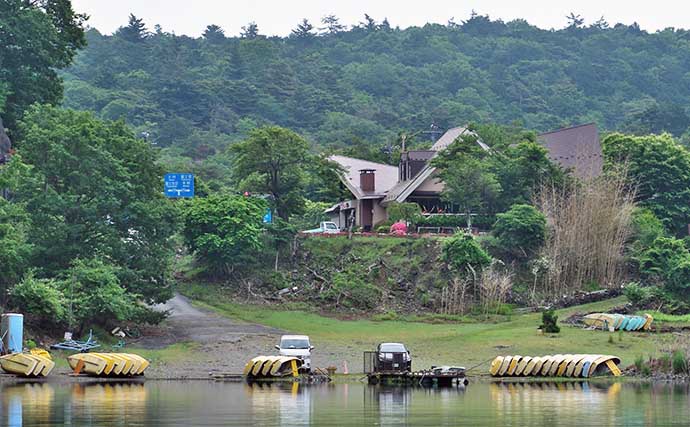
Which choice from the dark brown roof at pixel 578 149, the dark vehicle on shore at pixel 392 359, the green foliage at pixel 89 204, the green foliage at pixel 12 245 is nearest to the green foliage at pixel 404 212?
the dark brown roof at pixel 578 149

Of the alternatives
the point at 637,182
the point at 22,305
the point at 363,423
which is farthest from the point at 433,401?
the point at 637,182

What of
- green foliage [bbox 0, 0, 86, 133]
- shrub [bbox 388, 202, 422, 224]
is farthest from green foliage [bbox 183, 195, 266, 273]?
green foliage [bbox 0, 0, 86, 133]

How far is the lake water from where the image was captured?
40656 mm

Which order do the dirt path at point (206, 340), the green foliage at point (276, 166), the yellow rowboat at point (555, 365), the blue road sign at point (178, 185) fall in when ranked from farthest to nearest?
the blue road sign at point (178, 185) → the green foliage at point (276, 166) → the dirt path at point (206, 340) → the yellow rowboat at point (555, 365)

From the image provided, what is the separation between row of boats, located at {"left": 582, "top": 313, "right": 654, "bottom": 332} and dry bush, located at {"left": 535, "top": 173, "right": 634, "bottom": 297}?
10.5m

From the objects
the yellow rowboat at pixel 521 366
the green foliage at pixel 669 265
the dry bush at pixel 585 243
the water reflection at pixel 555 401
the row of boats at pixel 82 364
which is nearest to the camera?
the water reflection at pixel 555 401

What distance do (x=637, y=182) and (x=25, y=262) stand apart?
1685 inches

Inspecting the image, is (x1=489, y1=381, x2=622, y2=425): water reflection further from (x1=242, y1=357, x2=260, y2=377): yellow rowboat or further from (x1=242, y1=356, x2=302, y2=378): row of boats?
(x1=242, y1=357, x2=260, y2=377): yellow rowboat

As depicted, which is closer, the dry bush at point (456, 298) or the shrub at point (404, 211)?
the dry bush at point (456, 298)

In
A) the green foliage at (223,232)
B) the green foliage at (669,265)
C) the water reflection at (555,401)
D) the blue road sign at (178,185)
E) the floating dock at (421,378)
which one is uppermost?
the blue road sign at (178,185)

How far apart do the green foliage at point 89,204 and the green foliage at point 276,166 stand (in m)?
16.1

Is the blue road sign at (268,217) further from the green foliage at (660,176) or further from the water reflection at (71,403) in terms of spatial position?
the water reflection at (71,403)

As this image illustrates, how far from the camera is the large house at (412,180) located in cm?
9388

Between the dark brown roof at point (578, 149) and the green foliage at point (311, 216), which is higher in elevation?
the dark brown roof at point (578, 149)
